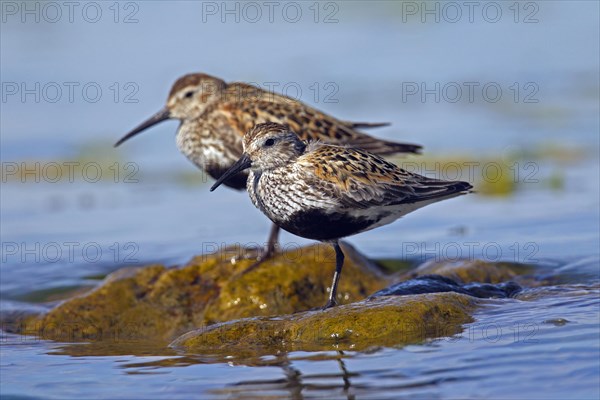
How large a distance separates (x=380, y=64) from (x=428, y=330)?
484 inches

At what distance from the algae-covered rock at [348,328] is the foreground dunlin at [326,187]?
0.85 meters

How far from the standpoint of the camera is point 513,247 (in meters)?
10.2

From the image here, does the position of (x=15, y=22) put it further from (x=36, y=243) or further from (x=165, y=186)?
(x=36, y=243)

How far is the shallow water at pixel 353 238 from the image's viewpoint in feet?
21.2

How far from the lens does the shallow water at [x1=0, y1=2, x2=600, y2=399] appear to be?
6469 mm

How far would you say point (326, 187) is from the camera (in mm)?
7984

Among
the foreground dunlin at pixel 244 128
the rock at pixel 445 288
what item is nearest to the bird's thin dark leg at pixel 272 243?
the foreground dunlin at pixel 244 128

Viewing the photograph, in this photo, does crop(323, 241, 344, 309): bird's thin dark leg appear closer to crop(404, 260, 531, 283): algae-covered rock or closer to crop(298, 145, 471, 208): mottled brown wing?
crop(298, 145, 471, 208): mottled brown wing

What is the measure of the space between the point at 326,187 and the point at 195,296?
1.95 m

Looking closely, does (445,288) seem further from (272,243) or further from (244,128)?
(244,128)

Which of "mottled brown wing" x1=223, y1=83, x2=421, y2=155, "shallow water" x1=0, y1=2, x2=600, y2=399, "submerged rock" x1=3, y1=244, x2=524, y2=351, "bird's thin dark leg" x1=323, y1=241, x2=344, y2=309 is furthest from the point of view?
"mottled brown wing" x1=223, y1=83, x2=421, y2=155

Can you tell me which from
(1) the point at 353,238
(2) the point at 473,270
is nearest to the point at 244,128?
(1) the point at 353,238

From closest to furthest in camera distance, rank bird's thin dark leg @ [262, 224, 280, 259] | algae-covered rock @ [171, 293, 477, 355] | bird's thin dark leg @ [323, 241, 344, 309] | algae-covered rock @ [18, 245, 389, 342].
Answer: algae-covered rock @ [171, 293, 477, 355]
bird's thin dark leg @ [323, 241, 344, 309]
algae-covered rock @ [18, 245, 389, 342]
bird's thin dark leg @ [262, 224, 280, 259]

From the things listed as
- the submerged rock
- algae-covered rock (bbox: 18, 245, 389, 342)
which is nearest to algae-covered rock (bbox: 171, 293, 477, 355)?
the submerged rock
